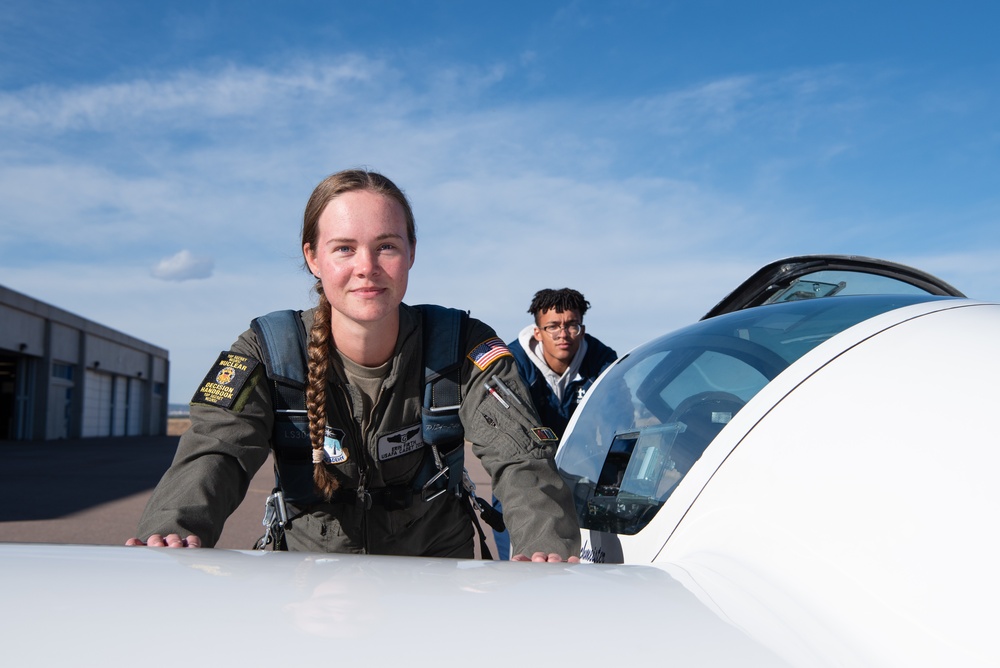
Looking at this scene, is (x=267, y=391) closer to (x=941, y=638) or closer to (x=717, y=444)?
(x=717, y=444)

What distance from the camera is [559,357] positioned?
4.93m

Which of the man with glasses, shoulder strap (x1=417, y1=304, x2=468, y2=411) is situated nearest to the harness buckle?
shoulder strap (x1=417, y1=304, x2=468, y2=411)

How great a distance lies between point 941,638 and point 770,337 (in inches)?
37.3

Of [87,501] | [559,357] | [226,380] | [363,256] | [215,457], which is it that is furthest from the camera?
[87,501]

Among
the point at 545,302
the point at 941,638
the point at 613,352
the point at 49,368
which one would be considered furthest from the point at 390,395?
the point at 49,368

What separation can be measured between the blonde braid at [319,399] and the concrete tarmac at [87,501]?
292cm

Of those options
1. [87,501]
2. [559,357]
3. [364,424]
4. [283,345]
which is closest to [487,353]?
[364,424]

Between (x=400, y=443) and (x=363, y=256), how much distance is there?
1.75ft

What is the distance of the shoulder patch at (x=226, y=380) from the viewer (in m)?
1.81

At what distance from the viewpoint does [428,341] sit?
2.14 m

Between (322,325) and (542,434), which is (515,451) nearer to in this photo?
(542,434)

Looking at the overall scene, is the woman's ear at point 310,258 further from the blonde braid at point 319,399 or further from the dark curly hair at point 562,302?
the dark curly hair at point 562,302

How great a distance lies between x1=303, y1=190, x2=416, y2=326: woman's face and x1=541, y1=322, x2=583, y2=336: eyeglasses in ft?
9.78

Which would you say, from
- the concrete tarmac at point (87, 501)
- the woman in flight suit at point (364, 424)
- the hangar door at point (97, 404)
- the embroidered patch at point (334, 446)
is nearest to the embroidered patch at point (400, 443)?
the woman in flight suit at point (364, 424)
